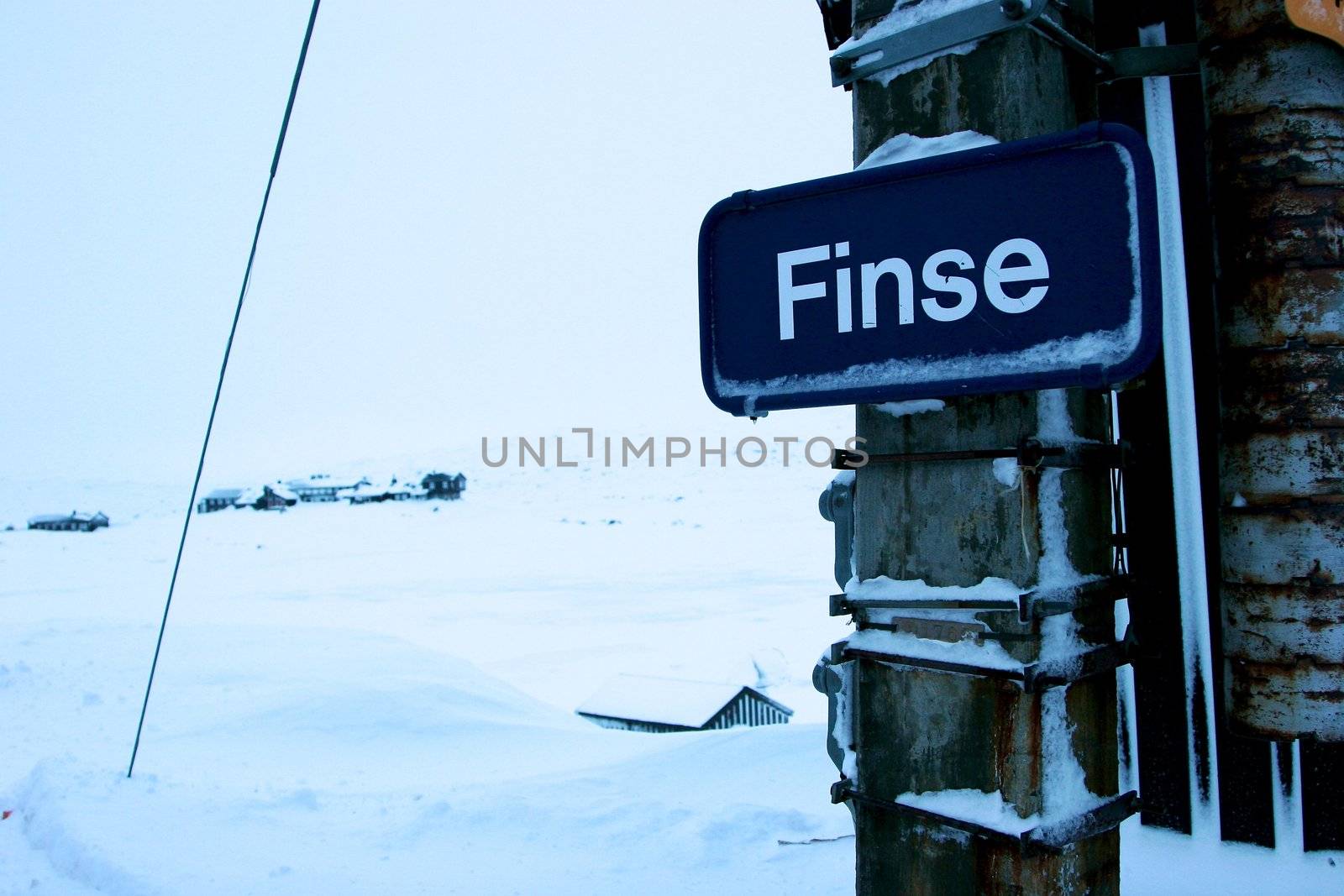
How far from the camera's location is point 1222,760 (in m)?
3.23

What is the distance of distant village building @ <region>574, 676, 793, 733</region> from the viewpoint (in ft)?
48.8

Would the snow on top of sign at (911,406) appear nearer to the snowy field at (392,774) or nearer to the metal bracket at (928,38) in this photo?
the metal bracket at (928,38)

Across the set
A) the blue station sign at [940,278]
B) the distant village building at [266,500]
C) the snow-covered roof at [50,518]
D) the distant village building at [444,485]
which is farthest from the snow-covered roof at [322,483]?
the blue station sign at [940,278]

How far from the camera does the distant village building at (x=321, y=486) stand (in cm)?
6600

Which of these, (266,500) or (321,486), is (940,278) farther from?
(321,486)

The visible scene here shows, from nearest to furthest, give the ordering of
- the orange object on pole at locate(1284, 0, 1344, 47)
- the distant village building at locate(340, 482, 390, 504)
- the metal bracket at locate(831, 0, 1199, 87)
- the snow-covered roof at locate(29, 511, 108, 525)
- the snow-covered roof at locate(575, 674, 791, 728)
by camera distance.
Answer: the metal bracket at locate(831, 0, 1199, 87)
the orange object on pole at locate(1284, 0, 1344, 47)
the snow-covered roof at locate(575, 674, 791, 728)
the snow-covered roof at locate(29, 511, 108, 525)
the distant village building at locate(340, 482, 390, 504)

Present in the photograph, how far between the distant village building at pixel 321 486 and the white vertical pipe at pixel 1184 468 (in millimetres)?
67042

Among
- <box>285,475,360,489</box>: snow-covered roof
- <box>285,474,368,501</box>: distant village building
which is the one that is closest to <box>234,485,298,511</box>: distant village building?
<box>285,474,368,501</box>: distant village building

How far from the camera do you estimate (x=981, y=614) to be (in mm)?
1358

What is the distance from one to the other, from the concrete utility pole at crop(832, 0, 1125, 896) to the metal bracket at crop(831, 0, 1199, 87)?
24 millimetres

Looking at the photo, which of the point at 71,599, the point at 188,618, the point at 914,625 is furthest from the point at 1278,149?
the point at 71,599

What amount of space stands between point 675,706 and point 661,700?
26 cm

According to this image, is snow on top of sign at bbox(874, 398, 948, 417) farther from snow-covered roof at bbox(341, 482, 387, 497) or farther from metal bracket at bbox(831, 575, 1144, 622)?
snow-covered roof at bbox(341, 482, 387, 497)

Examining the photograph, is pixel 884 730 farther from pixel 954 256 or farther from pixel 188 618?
pixel 188 618
